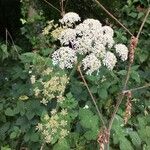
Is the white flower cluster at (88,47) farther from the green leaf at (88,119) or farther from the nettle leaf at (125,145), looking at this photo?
the nettle leaf at (125,145)

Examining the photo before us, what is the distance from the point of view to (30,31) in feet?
18.2

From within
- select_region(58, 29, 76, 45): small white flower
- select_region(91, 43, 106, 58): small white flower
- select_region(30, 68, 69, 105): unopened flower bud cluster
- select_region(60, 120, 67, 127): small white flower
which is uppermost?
select_region(58, 29, 76, 45): small white flower

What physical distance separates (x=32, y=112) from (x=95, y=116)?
17.4 inches

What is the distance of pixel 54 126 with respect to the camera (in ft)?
10.3

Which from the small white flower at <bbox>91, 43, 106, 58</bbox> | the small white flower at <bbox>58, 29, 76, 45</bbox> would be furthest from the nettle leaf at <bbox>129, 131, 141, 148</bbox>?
the small white flower at <bbox>58, 29, 76, 45</bbox>

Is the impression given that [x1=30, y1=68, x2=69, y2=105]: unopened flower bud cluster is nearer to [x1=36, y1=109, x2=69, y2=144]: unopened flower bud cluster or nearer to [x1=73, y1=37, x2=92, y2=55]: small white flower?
[x1=36, y1=109, x2=69, y2=144]: unopened flower bud cluster

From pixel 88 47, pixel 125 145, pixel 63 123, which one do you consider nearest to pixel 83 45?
pixel 88 47

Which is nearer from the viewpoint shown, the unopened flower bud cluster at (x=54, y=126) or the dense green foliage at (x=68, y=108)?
the unopened flower bud cluster at (x=54, y=126)

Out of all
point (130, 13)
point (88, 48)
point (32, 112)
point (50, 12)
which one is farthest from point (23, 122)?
point (50, 12)

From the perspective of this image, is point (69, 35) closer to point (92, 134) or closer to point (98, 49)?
point (98, 49)

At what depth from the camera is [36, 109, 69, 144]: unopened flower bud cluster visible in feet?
10.2

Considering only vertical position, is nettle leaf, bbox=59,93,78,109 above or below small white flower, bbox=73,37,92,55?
below

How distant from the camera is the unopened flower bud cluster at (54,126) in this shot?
10.2ft

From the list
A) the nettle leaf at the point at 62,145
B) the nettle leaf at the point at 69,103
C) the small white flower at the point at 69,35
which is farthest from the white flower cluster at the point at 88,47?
the nettle leaf at the point at 62,145
